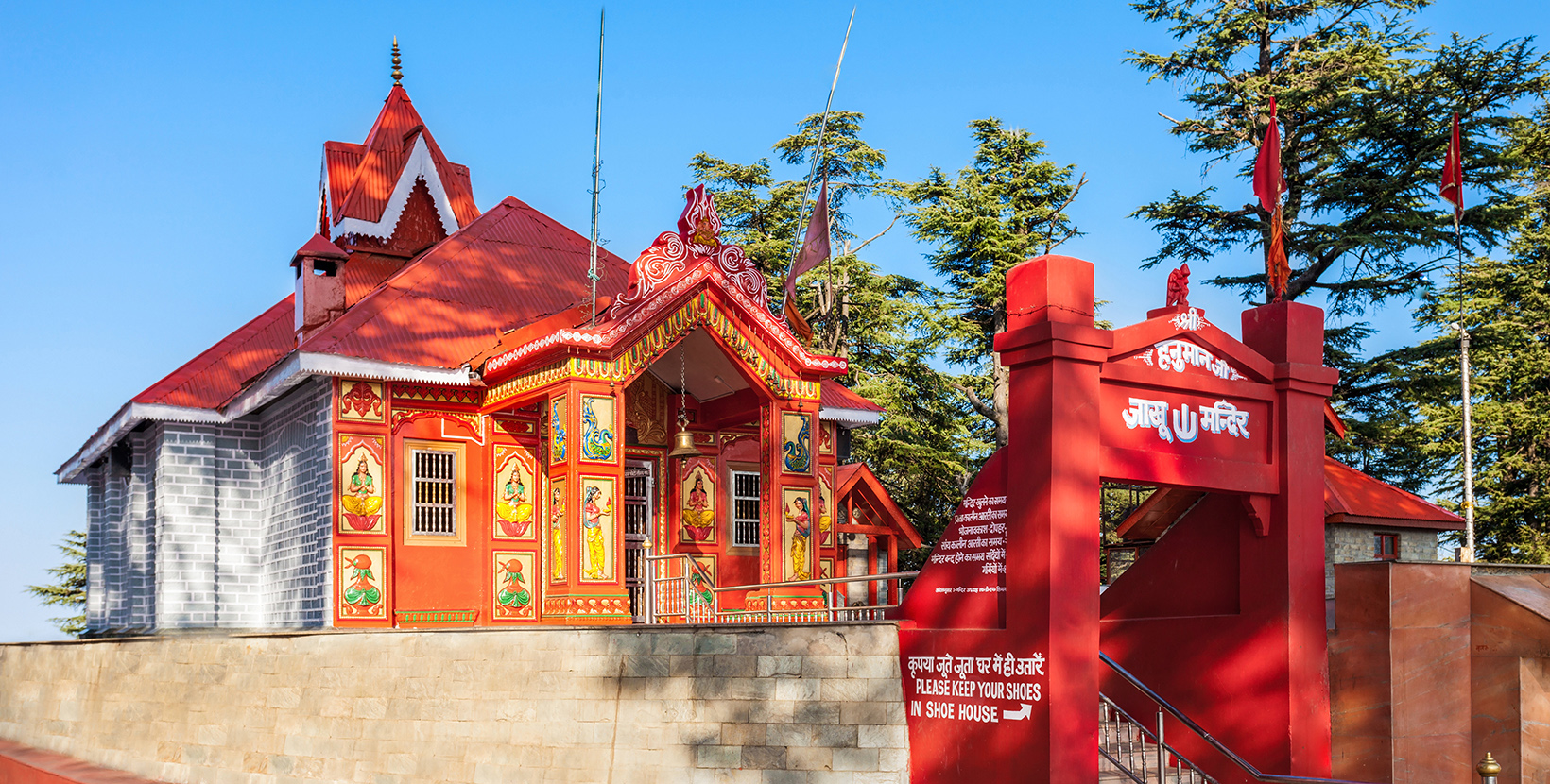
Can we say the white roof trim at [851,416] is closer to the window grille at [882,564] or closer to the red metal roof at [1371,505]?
the window grille at [882,564]

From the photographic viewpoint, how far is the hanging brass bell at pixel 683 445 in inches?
682

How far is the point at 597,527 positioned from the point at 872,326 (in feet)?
63.3

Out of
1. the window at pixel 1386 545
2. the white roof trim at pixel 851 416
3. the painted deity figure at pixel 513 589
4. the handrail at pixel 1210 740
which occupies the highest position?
the white roof trim at pixel 851 416

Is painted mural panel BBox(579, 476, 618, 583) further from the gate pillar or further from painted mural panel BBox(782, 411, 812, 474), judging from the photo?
the gate pillar

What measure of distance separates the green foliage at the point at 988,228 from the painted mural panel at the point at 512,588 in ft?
56.1

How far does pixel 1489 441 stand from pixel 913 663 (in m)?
21.5

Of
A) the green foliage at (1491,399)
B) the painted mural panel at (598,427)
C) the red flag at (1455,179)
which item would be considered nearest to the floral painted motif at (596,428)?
the painted mural panel at (598,427)

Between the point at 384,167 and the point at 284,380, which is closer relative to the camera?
the point at 284,380

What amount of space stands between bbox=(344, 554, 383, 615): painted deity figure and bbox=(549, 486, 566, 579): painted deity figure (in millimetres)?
2348

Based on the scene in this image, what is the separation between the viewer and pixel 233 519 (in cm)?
2130

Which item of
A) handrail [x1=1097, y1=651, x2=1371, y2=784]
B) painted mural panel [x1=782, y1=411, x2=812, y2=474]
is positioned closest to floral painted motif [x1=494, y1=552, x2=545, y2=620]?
painted mural panel [x1=782, y1=411, x2=812, y2=474]

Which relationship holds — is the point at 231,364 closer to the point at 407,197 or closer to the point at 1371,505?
the point at 407,197

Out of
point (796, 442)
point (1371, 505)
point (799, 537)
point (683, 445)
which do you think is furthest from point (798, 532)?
point (1371, 505)

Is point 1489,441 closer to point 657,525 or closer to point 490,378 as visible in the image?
point 657,525
